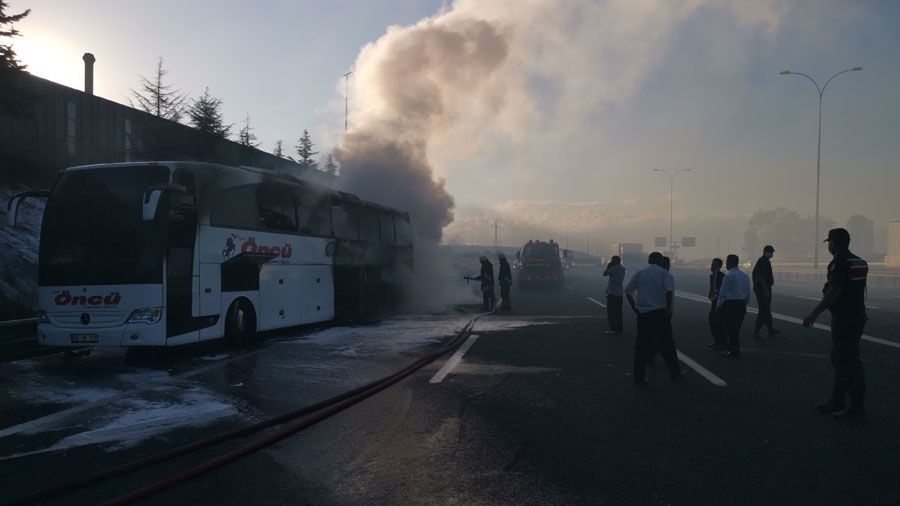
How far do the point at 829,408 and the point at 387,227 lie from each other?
14053 millimetres

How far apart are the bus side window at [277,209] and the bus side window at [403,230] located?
6.69m

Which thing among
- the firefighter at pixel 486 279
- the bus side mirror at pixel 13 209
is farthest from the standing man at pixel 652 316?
the firefighter at pixel 486 279

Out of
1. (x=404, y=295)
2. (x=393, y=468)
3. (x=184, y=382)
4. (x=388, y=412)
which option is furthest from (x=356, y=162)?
(x=393, y=468)

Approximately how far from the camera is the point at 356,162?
25.8 m

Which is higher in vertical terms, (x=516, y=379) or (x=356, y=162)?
(x=356, y=162)

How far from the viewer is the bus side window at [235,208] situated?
1074 centimetres

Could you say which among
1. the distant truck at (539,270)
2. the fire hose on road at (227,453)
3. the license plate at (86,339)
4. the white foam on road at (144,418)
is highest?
the distant truck at (539,270)

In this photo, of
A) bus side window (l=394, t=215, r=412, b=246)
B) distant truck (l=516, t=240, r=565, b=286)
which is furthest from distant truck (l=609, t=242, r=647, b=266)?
bus side window (l=394, t=215, r=412, b=246)

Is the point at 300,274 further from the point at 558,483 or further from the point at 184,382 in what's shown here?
the point at 558,483

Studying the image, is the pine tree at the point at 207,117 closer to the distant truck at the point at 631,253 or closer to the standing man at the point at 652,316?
the standing man at the point at 652,316

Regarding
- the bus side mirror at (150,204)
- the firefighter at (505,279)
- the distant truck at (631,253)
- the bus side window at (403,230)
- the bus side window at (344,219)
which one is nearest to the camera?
the bus side mirror at (150,204)

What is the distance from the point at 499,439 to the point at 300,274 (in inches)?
351

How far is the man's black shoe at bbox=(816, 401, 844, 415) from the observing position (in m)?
6.17

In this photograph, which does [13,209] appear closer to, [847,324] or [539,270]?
[847,324]
